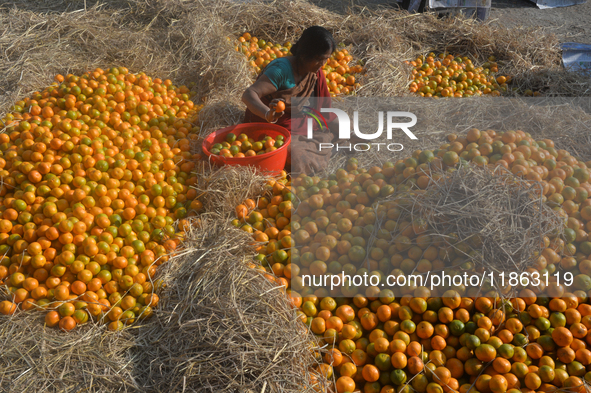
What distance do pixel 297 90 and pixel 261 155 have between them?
1367 mm

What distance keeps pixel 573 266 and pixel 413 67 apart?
5.48 meters

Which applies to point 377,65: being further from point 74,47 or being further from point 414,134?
point 74,47

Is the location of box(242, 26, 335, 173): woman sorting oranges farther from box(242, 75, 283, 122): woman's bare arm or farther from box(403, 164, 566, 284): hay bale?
box(403, 164, 566, 284): hay bale

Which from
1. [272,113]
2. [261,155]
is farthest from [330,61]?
[261,155]

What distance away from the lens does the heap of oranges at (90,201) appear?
332cm

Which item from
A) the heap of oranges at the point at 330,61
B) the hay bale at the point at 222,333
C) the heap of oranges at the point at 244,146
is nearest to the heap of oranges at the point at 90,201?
the hay bale at the point at 222,333

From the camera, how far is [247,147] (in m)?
4.70

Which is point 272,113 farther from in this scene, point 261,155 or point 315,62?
point 315,62

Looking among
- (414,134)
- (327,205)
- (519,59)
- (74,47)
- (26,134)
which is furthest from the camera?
(519,59)

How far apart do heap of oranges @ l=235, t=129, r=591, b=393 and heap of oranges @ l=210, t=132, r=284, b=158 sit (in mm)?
907

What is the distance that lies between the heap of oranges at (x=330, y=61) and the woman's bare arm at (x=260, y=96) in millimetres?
2178

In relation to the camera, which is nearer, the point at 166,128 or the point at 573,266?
the point at 573,266

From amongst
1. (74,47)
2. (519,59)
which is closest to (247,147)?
(74,47)

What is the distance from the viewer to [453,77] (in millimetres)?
7719
